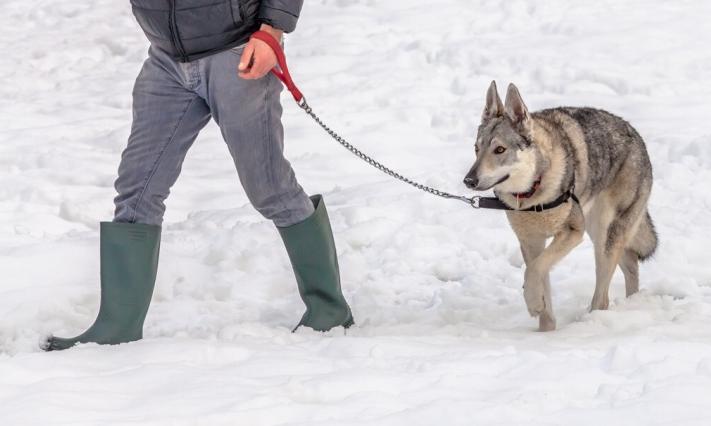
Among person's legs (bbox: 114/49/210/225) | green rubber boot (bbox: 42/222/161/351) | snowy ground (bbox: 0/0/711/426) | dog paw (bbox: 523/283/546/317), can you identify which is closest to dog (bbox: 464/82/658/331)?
dog paw (bbox: 523/283/546/317)

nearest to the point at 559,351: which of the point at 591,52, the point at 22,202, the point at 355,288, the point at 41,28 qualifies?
the point at 355,288

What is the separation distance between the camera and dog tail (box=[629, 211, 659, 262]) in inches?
220

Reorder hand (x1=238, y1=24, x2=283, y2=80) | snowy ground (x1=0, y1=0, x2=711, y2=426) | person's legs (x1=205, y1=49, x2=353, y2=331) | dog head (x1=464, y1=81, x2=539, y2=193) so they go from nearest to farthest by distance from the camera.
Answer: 1. snowy ground (x1=0, y1=0, x2=711, y2=426)
2. hand (x1=238, y1=24, x2=283, y2=80)
3. person's legs (x1=205, y1=49, x2=353, y2=331)
4. dog head (x1=464, y1=81, x2=539, y2=193)

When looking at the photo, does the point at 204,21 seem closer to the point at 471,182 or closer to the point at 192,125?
the point at 192,125

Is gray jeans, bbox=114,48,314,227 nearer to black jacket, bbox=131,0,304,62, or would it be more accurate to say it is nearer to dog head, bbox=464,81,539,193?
black jacket, bbox=131,0,304,62

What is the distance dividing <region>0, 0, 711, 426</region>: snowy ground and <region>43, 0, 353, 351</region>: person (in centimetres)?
35

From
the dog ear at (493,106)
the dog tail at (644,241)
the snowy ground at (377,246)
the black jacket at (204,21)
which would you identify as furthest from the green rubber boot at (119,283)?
the dog tail at (644,241)

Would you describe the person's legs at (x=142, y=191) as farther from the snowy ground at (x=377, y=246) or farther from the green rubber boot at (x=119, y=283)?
the snowy ground at (x=377, y=246)

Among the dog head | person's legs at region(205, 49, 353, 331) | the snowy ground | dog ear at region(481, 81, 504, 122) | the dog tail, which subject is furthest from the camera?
the dog tail

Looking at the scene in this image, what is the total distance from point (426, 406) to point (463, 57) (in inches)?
268

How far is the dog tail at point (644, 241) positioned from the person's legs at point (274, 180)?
66.1 inches

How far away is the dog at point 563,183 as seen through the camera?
4965 mm

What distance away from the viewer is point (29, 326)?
16.4 feet

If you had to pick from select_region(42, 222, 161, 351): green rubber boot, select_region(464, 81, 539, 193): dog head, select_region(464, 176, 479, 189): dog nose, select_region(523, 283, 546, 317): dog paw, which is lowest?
select_region(523, 283, 546, 317): dog paw
